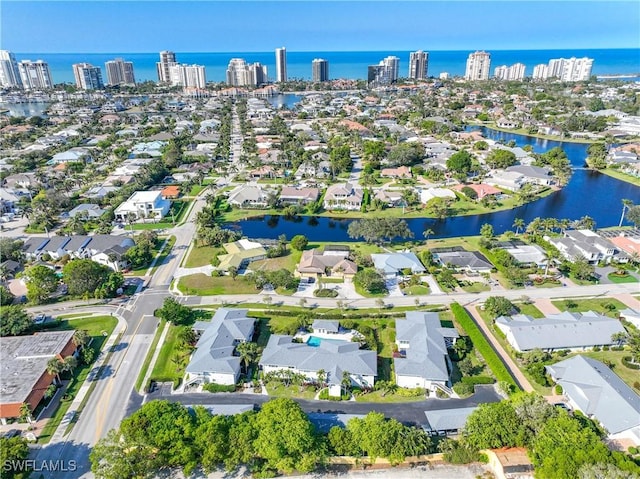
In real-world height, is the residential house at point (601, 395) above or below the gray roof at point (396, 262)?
below

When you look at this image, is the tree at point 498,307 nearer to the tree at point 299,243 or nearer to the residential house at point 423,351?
the residential house at point 423,351

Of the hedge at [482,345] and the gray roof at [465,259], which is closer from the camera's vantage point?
the hedge at [482,345]

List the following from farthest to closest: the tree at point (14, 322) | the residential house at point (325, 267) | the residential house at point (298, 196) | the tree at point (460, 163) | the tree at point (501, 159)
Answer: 1. the tree at point (501, 159)
2. the tree at point (460, 163)
3. the residential house at point (298, 196)
4. the residential house at point (325, 267)
5. the tree at point (14, 322)

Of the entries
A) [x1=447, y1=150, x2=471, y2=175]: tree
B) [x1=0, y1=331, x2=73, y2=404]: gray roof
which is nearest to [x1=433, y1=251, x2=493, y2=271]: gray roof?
[x1=447, y1=150, x2=471, y2=175]: tree

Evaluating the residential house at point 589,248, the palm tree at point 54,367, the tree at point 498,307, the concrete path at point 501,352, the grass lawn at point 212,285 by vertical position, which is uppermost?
the residential house at point 589,248

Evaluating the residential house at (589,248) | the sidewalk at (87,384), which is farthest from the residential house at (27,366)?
the residential house at (589,248)
